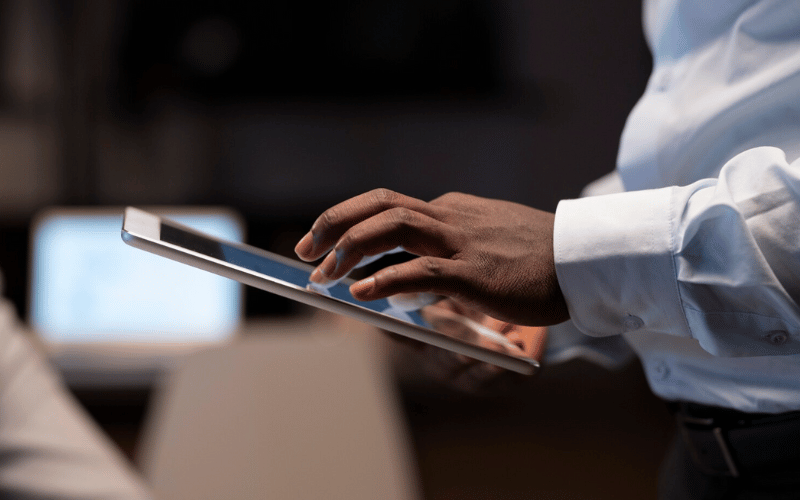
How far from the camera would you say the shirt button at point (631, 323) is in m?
0.29

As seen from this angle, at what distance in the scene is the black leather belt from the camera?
0.35 metres

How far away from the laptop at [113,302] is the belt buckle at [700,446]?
4.16 feet

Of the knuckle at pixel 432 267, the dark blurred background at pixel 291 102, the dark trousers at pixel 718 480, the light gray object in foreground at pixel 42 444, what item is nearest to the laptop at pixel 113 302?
the dark blurred background at pixel 291 102

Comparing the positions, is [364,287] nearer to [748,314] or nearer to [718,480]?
[748,314]

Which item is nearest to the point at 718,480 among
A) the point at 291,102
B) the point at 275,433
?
the point at 275,433

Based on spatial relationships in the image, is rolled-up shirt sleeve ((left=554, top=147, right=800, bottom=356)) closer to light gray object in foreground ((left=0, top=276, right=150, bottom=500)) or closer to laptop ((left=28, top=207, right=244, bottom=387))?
light gray object in foreground ((left=0, top=276, right=150, bottom=500))

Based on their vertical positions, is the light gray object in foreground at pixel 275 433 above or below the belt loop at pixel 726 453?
below

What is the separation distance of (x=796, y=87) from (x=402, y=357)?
1231mm

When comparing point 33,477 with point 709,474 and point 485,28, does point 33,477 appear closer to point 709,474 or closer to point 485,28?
point 709,474

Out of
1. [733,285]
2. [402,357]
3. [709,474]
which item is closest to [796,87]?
[733,285]

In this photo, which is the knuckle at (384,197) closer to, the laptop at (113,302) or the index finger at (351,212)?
the index finger at (351,212)

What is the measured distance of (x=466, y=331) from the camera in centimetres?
30

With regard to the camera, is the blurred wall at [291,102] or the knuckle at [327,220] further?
the blurred wall at [291,102]

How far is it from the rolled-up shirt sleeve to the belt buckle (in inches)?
4.7
